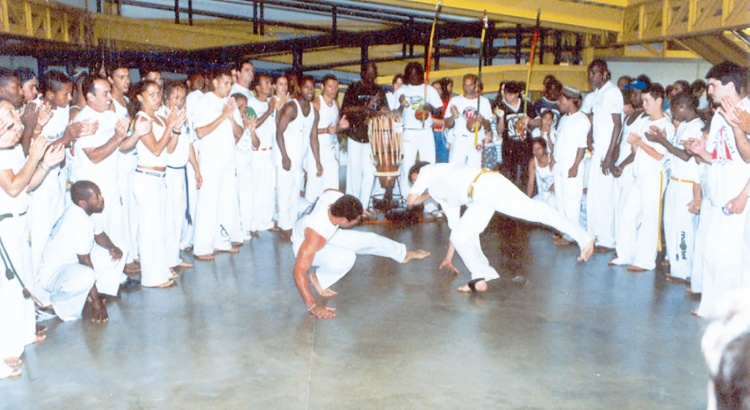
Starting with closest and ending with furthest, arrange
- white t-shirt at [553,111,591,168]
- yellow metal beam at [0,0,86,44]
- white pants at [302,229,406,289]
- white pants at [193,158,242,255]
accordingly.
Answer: white pants at [302,229,406,289] < white pants at [193,158,242,255] < white t-shirt at [553,111,591,168] < yellow metal beam at [0,0,86,44]

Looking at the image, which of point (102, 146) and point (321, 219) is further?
point (102, 146)

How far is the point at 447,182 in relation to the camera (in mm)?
5469

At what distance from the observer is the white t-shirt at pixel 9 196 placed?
3.86 meters

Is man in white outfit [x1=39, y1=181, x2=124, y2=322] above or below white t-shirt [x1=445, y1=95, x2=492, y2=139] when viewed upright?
below

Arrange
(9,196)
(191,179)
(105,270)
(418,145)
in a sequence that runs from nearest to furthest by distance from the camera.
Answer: (9,196), (105,270), (191,179), (418,145)

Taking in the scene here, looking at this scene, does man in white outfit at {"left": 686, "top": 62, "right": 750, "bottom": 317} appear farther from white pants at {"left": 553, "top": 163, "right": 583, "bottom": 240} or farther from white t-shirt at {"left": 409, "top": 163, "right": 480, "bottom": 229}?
white pants at {"left": 553, "top": 163, "right": 583, "bottom": 240}

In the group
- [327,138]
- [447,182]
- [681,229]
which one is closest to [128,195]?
[447,182]

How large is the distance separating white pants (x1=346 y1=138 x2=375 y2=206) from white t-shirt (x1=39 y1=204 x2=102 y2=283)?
3.92 metres

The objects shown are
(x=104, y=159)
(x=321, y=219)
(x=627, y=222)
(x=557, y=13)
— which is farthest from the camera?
(x=557, y=13)

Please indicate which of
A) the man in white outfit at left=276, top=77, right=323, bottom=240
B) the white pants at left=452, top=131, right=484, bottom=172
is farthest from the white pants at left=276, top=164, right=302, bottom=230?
the white pants at left=452, top=131, right=484, bottom=172

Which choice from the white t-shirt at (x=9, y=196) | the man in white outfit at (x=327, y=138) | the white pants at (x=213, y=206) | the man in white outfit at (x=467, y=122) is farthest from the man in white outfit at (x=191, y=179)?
the man in white outfit at (x=467, y=122)

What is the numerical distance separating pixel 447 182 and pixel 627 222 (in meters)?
1.74

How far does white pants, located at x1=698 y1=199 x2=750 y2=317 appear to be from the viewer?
4.60m

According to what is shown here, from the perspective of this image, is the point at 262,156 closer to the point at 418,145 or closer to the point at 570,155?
the point at 418,145
